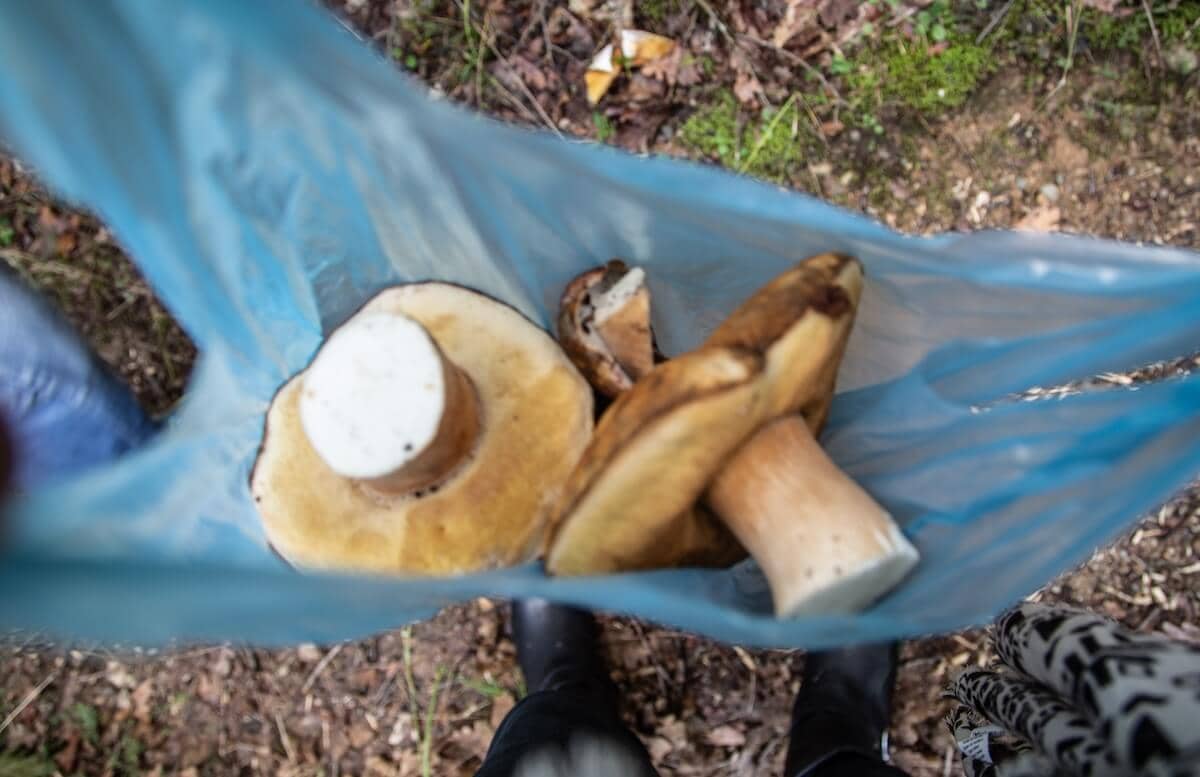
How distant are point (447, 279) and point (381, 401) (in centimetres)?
41

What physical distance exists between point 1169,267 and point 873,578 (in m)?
0.49

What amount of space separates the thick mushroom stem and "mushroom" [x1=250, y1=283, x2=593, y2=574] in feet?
0.71

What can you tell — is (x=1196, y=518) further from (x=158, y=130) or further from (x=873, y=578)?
(x=158, y=130)

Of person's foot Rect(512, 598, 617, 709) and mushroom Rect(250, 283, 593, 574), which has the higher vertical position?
mushroom Rect(250, 283, 593, 574)

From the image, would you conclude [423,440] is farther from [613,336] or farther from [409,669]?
[409,669]

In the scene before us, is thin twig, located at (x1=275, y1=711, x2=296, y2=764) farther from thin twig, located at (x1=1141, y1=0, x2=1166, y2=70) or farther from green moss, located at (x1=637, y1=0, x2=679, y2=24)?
thin twig, located at (x1=1141, y1=0, x2=1166, y2=70)

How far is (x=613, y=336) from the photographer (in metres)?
1.07

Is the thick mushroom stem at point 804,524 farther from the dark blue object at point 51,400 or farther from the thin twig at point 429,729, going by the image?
the dark blue object at point 51,400

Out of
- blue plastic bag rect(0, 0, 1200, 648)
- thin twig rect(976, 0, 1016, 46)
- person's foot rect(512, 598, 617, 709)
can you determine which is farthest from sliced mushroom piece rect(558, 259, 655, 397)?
thin twig rect(976, 0, 1016, 46)

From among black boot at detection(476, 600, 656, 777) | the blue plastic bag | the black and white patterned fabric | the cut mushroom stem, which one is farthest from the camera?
black boot at detection(476, 600, 656, 777)

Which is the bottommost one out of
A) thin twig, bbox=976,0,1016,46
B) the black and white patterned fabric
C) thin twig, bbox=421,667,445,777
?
thin twig, bbox=421,667,445,777

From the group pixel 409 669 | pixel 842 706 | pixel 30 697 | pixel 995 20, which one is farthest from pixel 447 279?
pixel 30 697

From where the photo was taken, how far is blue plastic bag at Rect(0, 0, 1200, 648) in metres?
0.80

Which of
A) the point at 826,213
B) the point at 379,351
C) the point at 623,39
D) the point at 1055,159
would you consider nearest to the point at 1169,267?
the point at 826,213
